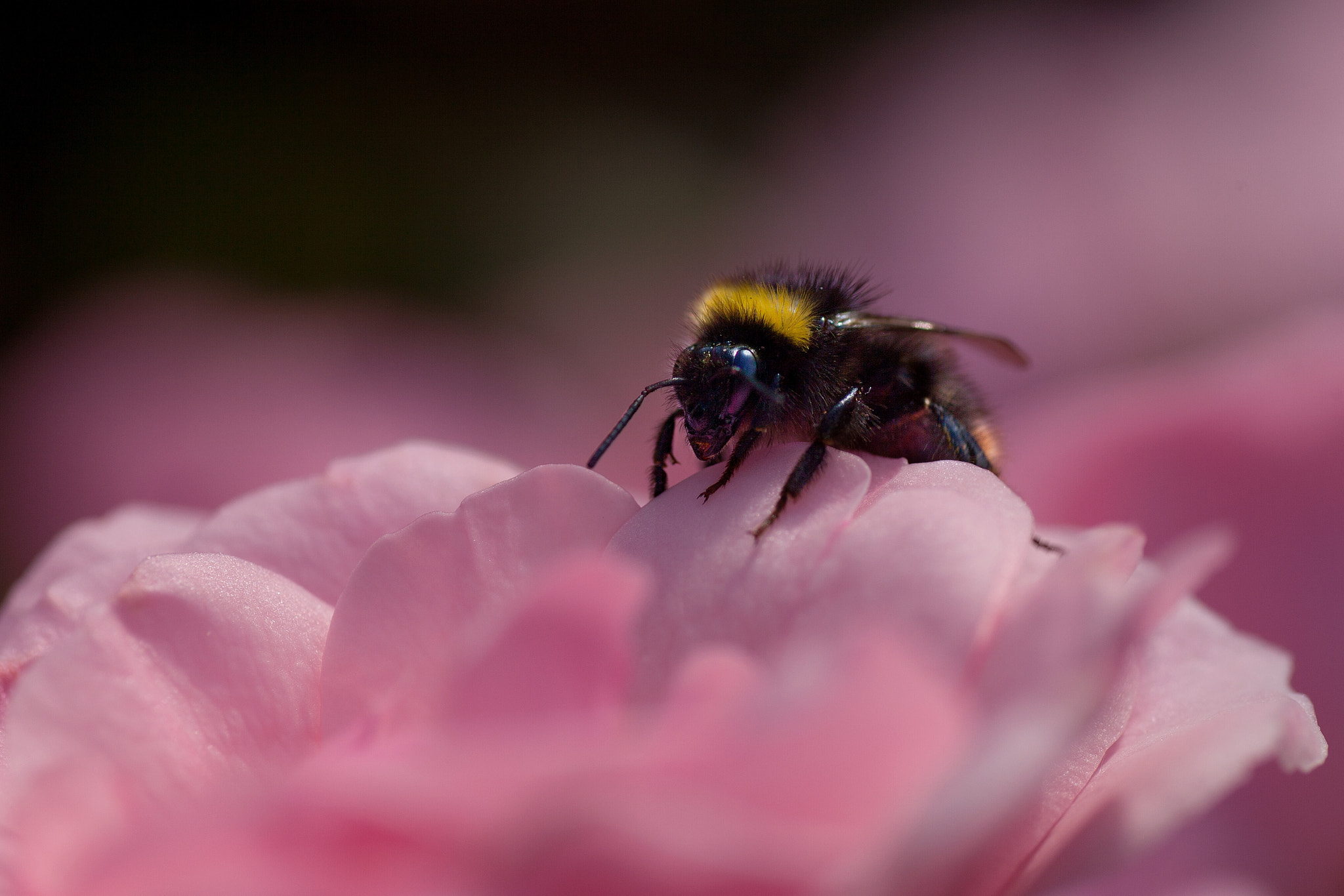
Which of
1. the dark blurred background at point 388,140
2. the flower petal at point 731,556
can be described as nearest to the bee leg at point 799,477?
the flower petal at point 731,556

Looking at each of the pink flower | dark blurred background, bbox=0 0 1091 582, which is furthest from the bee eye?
dark blurred background, bbox=0 0 1091 582

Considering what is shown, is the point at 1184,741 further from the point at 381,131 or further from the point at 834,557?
the point at 381,131

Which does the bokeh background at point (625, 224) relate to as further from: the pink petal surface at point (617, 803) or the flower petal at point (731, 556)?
the pink petal surface at point (617, 803)

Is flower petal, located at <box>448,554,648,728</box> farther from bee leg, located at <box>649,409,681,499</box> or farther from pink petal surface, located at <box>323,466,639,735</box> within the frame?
bee leg, located at <box>649,409,681,499</box>

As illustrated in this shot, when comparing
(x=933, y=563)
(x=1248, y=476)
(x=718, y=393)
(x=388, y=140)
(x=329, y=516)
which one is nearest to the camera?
(x=933, y=563)

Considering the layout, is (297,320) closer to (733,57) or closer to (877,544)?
(733,57)

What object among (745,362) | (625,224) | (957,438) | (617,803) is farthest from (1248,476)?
(625,224)
